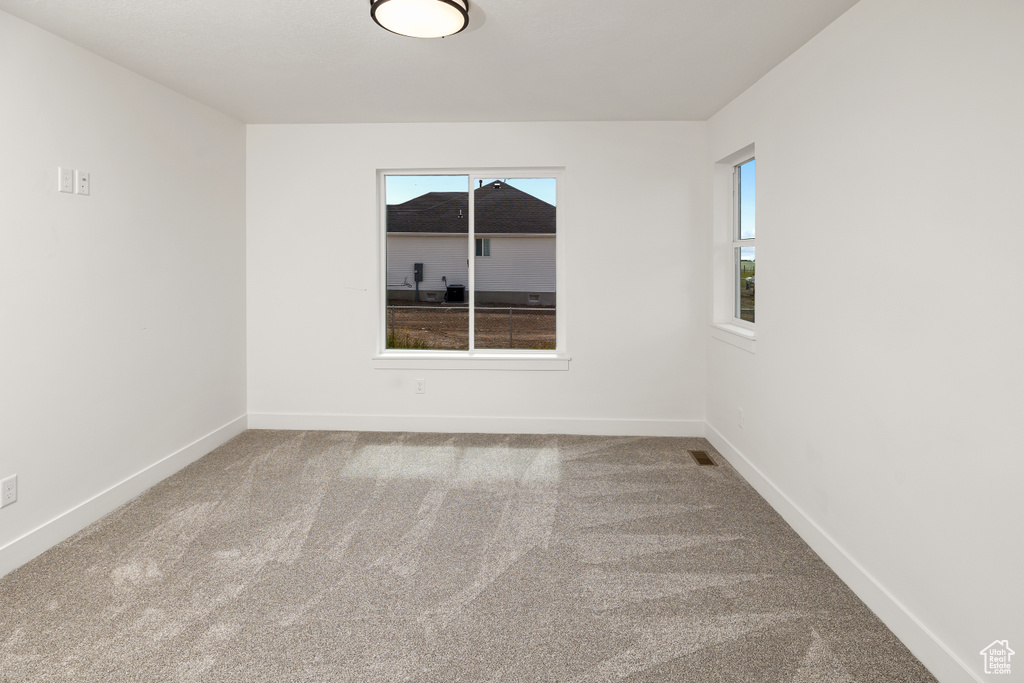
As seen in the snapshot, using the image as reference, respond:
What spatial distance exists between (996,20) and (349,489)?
345 cm

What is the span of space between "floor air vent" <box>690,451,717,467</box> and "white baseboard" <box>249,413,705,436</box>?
0.43 metres

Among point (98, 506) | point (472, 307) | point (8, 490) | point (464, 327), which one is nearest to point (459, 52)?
point (472, 307)

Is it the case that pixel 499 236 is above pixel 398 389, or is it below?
above

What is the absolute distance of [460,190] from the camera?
4766 millimetres

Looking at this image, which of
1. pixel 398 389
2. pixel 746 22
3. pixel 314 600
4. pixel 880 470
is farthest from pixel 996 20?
pixel 398 389

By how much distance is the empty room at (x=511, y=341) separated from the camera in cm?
195

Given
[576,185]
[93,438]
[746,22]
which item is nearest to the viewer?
Result: [746,22]

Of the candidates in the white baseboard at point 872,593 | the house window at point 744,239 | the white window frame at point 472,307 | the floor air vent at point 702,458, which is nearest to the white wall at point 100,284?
the white window frame at point 472,307

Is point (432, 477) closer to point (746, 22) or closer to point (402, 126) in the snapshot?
point (402, 126)

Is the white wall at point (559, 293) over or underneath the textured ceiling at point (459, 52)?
underneath

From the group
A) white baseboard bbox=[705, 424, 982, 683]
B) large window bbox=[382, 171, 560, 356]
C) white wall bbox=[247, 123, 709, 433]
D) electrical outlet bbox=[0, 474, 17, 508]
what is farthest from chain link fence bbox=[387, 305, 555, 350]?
electrical outlet bbox=[0, 474, 17, 508]

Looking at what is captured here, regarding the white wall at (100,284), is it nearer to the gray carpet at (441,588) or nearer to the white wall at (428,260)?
the gray carpet at (441,588)

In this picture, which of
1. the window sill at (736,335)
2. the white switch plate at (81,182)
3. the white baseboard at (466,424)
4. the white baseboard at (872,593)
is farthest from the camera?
the white baseboard at (466,424)

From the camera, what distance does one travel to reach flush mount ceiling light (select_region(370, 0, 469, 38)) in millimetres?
2338
